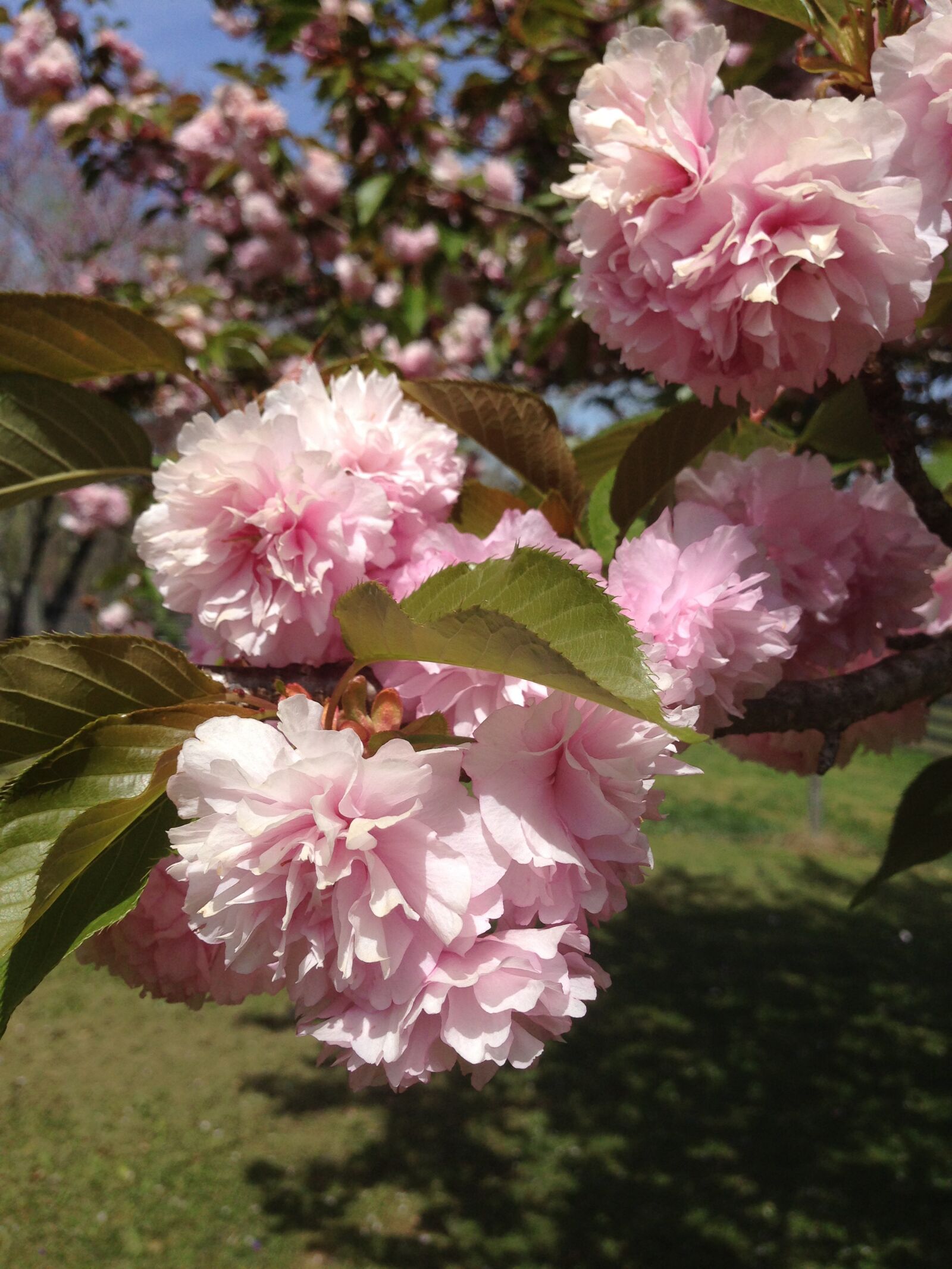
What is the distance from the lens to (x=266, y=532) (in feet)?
2.62

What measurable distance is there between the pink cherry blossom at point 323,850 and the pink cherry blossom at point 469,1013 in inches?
0.7

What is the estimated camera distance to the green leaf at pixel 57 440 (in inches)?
34.3

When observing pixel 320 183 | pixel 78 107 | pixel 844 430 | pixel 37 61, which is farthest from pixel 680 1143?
pixel 37 61

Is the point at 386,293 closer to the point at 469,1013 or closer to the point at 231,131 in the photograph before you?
the point at 231,131

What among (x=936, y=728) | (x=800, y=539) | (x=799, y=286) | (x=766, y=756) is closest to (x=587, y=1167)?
(x=766, y=756)

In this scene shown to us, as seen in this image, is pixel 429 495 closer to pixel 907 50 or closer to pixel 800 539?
pixel 800 539

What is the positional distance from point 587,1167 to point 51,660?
13.2 feet

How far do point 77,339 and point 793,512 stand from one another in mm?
704

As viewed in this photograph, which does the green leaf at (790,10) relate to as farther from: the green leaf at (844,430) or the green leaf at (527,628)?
the green leaf at (527,628)

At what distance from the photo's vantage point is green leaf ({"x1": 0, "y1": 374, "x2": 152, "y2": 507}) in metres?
0.87

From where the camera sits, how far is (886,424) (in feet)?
3.18

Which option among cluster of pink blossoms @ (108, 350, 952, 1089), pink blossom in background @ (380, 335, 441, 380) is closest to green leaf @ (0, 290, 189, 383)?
cluster of pink blossoms @ (108, 350, 952, 1089)

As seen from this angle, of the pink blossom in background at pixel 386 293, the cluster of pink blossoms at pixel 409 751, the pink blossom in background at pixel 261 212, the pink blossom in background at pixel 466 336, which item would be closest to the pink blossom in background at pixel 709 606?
the cluster of pink blossoms at pixel 409 751

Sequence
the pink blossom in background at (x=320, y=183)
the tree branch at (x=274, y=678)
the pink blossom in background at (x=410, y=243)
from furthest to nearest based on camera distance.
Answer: the pink blossom in background at (x=320, y=183) < the pink blossom in background at (x=410, y=243) < the tree branch at (x=274, y=678)
